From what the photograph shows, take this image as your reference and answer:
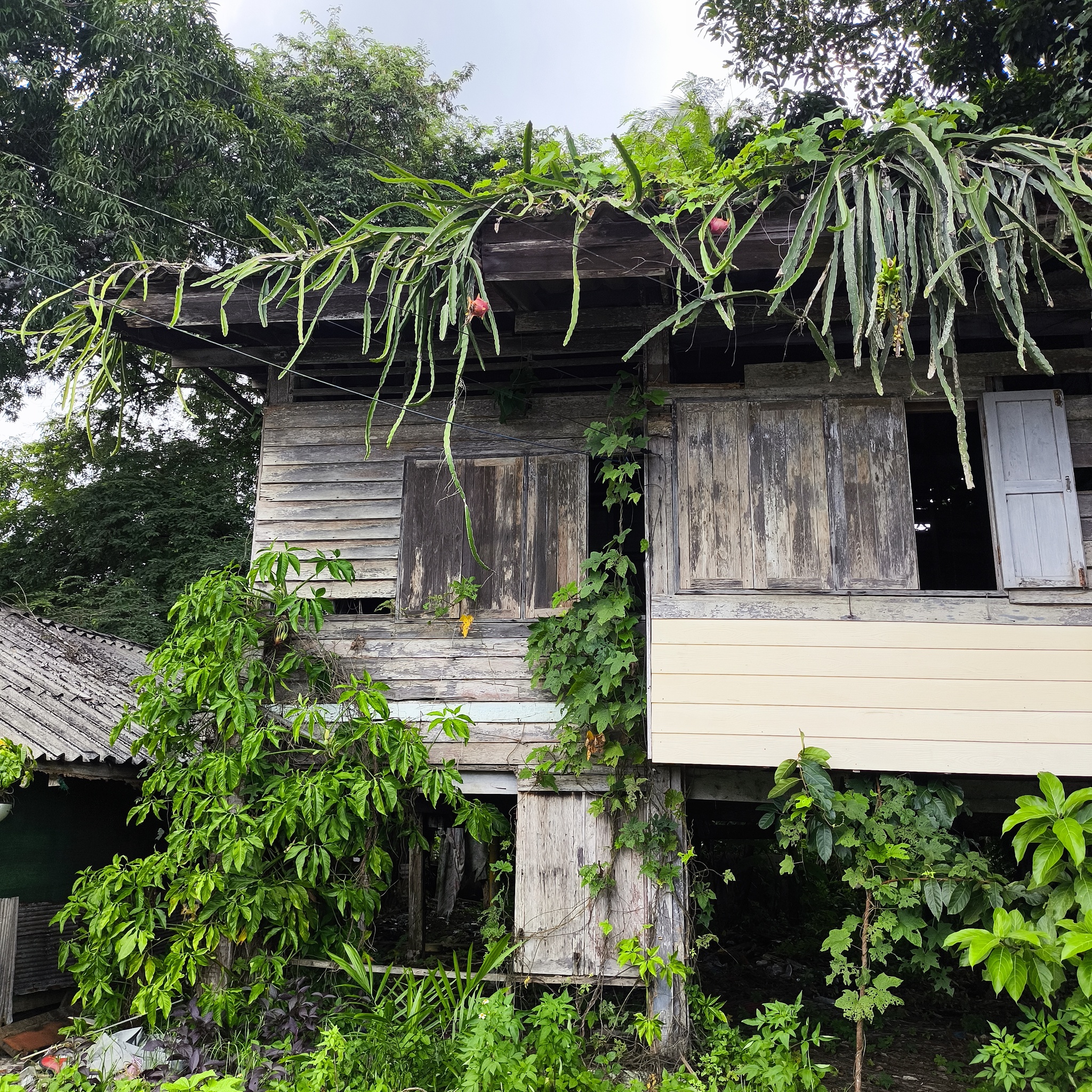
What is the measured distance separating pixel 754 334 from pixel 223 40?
34.4ft

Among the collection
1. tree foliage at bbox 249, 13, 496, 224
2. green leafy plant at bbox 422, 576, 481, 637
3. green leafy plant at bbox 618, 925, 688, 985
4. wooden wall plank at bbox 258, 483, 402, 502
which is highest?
tree foliage at bbox 249, 13, 496, 224

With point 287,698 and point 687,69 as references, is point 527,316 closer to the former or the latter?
point 287,698

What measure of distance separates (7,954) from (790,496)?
19.4ft

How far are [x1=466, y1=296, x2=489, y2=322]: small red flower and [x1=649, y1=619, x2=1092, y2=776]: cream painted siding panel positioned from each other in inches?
82.2

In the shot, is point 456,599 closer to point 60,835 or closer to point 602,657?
point 602,657

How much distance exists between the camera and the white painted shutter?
5.04m

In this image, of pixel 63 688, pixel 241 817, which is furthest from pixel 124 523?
pixel 241 817

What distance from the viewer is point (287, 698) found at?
5.91 meters

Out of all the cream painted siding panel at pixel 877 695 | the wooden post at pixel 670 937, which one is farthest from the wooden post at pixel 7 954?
the cream painted siding panel at pixel 877 695

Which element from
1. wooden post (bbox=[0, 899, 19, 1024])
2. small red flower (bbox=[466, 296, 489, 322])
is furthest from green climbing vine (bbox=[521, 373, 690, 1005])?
wooden post (bbox=[0, 899, 19, 1024])

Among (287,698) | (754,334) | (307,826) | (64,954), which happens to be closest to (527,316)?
(754,334)

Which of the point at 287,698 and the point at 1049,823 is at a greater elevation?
the point at 287,698

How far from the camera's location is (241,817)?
15.9 ft

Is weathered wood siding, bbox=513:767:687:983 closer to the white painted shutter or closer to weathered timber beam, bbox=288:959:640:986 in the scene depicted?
weathered timber beam, bbox=288:959:640:986
